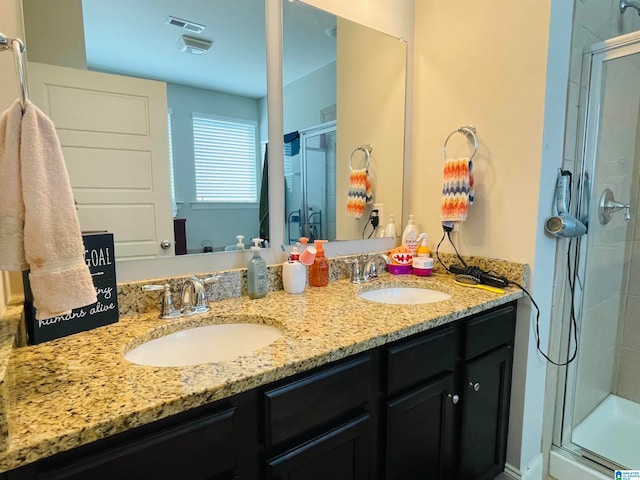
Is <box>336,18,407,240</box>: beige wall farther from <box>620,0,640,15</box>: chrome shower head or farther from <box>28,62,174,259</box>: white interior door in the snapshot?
<box>620,0,640,15</box>: chrome shower head

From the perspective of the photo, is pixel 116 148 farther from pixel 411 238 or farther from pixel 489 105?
pixel 489 105

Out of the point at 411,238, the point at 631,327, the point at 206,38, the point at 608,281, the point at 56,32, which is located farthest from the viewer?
the point at 631,327

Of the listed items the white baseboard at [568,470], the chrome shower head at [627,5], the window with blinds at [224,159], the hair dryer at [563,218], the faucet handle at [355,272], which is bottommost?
the white baseboard at [568,470]

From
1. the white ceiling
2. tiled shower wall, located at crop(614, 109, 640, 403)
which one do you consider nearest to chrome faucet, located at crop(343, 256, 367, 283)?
the white ceiling

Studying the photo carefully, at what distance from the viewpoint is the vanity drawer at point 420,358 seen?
99 cm

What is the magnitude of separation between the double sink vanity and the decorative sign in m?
0.03

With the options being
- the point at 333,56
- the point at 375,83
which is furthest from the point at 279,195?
the point at 375,83

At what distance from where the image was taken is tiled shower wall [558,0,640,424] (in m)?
1.48

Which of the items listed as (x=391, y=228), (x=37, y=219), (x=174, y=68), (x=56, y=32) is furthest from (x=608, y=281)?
(x=56, y=32)

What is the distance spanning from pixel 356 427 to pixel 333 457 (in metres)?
0.09

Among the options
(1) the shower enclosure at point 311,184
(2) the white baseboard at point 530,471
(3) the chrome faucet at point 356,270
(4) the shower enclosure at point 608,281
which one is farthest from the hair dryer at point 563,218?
(2) the white baseboard at point 530,471

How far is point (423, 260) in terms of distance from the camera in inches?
63.6

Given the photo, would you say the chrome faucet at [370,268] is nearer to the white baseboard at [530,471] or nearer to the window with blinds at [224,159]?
the window with blinds at [224,159]

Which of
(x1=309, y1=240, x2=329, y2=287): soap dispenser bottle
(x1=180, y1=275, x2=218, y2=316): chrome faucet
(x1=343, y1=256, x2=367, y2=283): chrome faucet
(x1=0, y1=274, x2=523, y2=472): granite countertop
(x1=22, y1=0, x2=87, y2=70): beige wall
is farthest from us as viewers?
(x1=343, y1=256, x2=367, y2=283): chrome faucet
